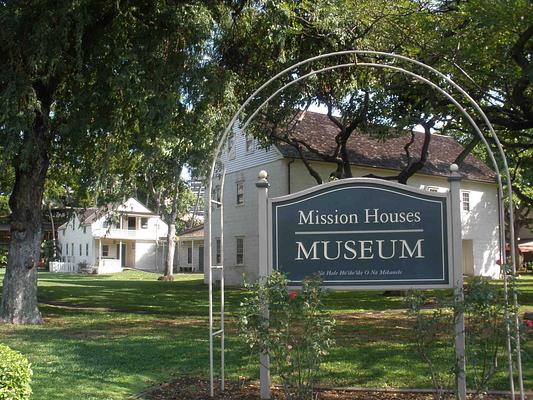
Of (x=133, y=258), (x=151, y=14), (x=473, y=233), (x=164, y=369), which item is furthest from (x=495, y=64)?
(x=133, y=258)

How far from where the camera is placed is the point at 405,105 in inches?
763

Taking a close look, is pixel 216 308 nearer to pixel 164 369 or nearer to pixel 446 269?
pixel 164 369

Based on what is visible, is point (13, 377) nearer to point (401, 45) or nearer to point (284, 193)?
point (401, 45)

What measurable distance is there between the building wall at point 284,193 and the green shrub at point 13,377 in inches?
831

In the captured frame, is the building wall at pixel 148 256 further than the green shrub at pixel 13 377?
Yes

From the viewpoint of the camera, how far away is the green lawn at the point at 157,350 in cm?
801

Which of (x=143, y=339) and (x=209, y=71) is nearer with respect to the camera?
(x=143, y=339)

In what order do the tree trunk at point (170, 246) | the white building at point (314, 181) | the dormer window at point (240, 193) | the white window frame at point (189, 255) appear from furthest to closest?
the white window frame at point (189, 255) → the tree trunk at point (170, 246) → the dormer window at point (240, 193) → the white building at point (314, 181)

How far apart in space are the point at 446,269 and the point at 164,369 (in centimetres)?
442

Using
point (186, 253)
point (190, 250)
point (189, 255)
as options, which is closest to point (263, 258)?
point (190, 250)

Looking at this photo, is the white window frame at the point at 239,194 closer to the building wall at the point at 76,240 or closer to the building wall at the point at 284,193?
the building wall at the point at 284,193

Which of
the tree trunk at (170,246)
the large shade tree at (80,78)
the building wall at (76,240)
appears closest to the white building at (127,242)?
the building wall at (76,240)

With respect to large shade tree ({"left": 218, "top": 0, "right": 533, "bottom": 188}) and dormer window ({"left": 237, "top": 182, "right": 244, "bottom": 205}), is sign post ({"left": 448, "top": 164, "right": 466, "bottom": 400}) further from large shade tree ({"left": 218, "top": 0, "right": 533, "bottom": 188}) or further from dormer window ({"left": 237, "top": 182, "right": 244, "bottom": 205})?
dormer window ({"left": 237, "top": 182, "right": 244, "bottom": 205})

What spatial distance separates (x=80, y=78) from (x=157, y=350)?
19.3 feet
